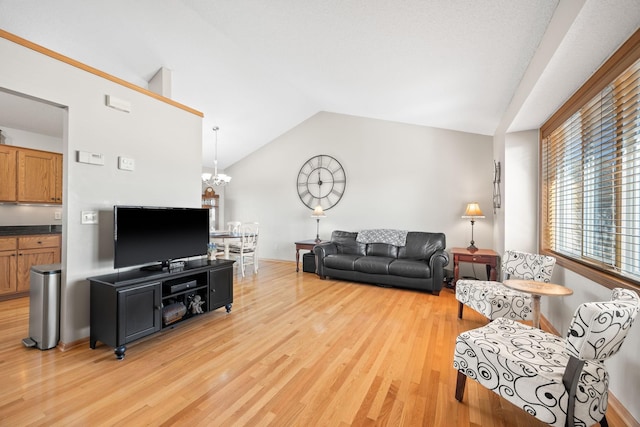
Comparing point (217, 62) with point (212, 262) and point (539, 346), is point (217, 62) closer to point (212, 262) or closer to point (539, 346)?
point (212, 262)

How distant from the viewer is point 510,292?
110 inches

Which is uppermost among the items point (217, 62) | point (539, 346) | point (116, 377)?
point (217, 62)

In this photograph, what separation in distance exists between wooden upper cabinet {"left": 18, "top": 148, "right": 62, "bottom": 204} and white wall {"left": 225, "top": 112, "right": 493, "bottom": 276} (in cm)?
365

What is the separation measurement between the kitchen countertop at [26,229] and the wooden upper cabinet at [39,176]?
41cm

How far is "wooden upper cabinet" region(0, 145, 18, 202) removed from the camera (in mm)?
3859

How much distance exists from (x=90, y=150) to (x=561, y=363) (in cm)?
382

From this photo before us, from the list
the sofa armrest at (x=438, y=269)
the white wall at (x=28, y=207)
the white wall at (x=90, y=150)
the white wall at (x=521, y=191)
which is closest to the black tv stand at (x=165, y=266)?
the white wall at (x=90, y=150)

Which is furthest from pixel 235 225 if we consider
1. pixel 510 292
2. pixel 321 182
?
pixel 510 292

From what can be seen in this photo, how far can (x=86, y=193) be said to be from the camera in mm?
2570

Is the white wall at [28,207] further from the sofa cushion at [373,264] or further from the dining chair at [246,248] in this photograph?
the sofa cushion at [373,264]

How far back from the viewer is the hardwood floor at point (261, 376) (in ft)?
5.51

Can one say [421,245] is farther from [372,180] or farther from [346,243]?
[372,180]

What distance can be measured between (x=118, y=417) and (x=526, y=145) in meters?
4.83

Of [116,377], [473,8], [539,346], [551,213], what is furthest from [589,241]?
[116,377]
